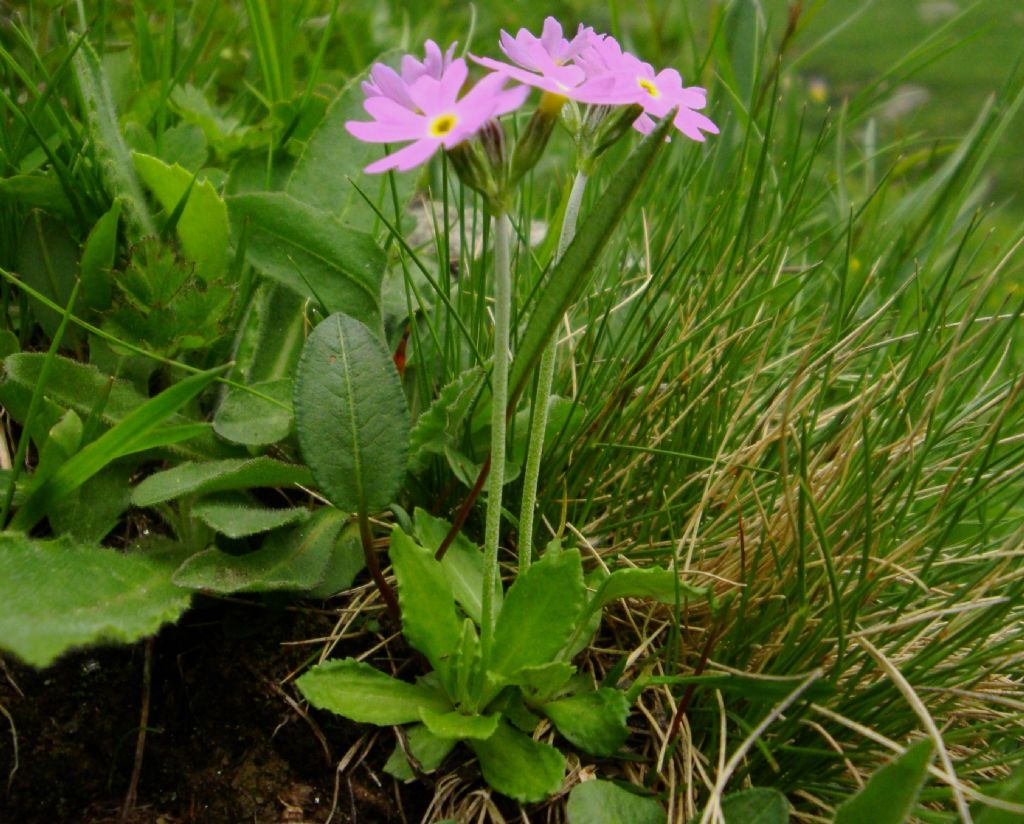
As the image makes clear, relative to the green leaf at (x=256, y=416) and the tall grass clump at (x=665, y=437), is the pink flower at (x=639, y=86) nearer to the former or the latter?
the tall grass clump at (x=665, y=437)

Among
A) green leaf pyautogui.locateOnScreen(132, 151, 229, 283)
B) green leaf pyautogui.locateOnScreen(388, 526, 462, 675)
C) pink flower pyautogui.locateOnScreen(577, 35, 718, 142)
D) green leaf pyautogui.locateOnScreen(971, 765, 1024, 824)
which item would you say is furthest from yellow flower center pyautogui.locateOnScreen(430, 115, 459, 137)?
green leaf pyautogui.locateOnScreen(971, 765, 1024, 824)

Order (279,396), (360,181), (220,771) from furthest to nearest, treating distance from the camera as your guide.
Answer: (360,181) → (279,396) → (220,771)

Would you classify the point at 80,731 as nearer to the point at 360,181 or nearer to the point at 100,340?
the point at 100,340

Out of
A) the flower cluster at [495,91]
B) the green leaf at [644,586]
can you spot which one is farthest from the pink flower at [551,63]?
the green leaf at [644,586]

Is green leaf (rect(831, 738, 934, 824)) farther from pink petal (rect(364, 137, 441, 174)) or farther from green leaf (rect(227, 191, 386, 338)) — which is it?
green leaf (rect(227, 191, 386, 338))

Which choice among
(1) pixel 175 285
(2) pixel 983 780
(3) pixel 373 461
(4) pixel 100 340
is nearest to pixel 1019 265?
(2) pixel 983 780
